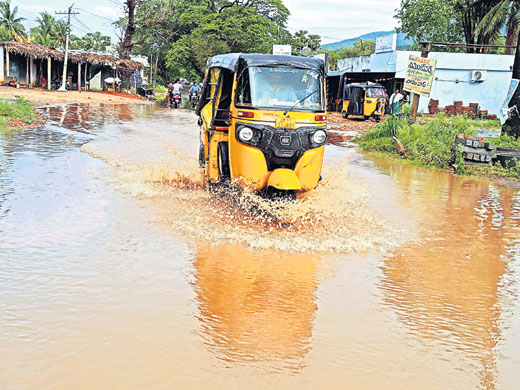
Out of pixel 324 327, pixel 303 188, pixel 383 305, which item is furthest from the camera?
pixel 303 188

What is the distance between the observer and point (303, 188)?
818cm

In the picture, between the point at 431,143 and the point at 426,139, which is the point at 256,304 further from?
the point at 426,139

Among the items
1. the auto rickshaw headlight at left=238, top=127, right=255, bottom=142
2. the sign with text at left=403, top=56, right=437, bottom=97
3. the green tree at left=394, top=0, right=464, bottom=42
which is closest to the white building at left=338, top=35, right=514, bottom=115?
the green tree at left=394, top=0, right=464, bottom=42

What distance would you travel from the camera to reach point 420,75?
54.3 ft

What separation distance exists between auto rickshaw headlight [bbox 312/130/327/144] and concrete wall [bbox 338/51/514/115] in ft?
80.6

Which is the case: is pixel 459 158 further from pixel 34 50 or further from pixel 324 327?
pixel 34 50

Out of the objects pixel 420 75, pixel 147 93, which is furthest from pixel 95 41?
pixel 420 75

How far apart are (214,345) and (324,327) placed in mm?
1026

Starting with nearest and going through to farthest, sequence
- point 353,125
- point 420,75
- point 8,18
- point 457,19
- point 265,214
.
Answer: point 265,214, point 420,75, point 353,125, point 457,19, point 8,18

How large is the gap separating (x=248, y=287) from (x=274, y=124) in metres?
3.00

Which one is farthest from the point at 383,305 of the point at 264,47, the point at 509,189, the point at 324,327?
the point at 264,47

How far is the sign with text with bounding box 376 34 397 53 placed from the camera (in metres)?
34.4

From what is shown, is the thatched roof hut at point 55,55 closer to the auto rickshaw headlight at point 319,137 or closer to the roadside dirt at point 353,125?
the roadside dirt at point 353,125

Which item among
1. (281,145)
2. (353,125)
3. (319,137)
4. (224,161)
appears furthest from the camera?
(353,125)
